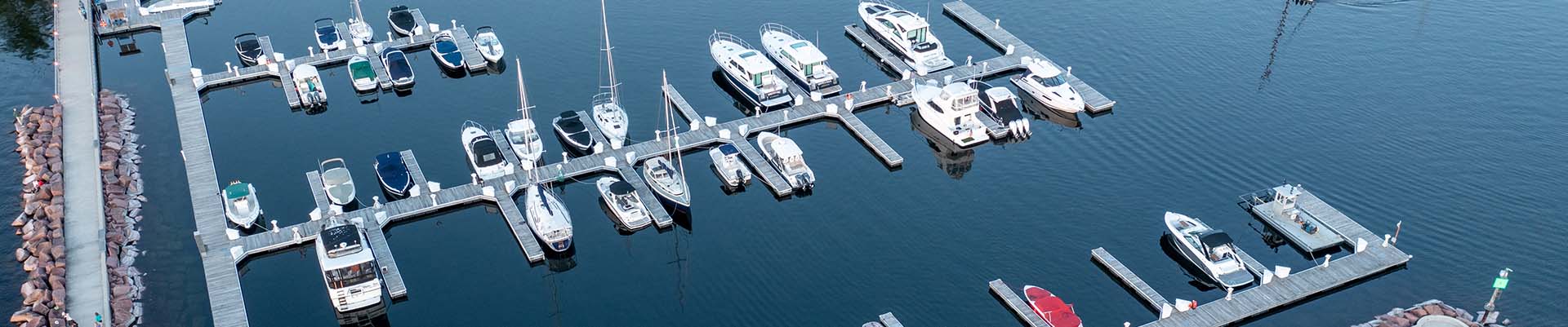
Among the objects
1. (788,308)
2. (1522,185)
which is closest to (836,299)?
(788,308)

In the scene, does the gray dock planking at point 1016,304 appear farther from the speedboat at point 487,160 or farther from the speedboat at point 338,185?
the speedboat at point 338,185

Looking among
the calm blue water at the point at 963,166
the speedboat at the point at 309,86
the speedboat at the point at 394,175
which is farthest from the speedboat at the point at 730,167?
the speedboat at the point at 309,86

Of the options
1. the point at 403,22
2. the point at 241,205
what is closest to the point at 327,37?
the point at 403,22

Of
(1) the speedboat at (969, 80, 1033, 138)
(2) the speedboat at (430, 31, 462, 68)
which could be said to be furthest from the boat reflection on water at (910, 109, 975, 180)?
(2) the speedboat at (430, 31, 462, 68)

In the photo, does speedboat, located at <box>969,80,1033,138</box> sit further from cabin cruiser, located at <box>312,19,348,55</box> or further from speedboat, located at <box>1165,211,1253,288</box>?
cabin cruiser, located at <box>312,19,348,55</box>

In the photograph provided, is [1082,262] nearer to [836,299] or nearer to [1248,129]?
[836,299]
